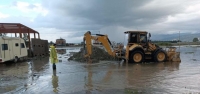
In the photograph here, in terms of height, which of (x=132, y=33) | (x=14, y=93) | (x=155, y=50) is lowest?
(x=14, y=93)

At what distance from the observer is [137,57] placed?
16.9 metres

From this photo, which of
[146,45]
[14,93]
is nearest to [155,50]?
[146,45]

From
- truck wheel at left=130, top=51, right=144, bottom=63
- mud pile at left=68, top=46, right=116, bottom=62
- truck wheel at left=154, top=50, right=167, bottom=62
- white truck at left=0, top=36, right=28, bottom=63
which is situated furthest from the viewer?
mud pile at left=68, top=46, right=116, bottom=62

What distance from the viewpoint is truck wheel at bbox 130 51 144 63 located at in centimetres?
1680

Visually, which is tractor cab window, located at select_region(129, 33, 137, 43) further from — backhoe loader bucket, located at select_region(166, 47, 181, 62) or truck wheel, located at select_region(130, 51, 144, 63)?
backhoe loader bucket, located at select_region(166, 47, 181, 62)

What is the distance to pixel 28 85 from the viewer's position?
8.39 metres

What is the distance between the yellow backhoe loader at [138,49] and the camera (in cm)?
1686

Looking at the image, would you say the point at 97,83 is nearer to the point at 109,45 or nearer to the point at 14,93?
the point at 14,93

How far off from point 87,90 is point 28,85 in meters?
2.65

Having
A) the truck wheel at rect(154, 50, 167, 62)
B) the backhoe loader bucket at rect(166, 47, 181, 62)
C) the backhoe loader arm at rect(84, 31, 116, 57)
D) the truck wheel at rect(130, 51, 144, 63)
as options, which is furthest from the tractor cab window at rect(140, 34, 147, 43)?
the backhoe loader arm at rect(84, 31, 116, 57)

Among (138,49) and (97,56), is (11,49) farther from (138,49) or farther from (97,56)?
(138,49)

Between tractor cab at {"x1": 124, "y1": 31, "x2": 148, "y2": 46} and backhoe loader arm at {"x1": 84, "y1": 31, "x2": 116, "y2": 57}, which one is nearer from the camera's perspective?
tractor cab at {"x1": 124, "y1": 31, "x2": 148, "y2": 46}

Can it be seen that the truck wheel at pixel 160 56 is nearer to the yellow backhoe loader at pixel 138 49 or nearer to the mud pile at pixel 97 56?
the yellow backhoe loader at pixel 138 49

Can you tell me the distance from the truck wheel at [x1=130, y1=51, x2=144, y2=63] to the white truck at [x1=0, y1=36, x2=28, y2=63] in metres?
10.2
